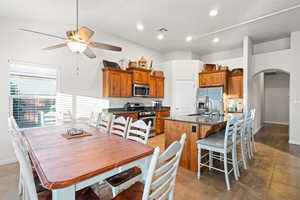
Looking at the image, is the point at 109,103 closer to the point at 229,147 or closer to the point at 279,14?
the point at 229,147

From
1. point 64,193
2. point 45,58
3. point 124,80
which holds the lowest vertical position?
point 64,193

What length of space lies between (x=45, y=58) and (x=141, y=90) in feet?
8.93

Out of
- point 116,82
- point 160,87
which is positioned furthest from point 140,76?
point 160,87

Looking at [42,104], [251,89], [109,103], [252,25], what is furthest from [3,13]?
[251,89]

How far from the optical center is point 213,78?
5266 millimetres

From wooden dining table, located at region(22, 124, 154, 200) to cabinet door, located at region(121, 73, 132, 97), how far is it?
2779 millimetres

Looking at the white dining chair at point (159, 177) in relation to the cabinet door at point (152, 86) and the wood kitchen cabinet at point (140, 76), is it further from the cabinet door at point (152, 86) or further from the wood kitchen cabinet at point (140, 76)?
the cabinet door at point (152, 86)

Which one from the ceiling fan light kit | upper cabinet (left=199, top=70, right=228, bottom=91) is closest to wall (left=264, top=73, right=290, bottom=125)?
upper cabinet (left=199, top=70, right=228, bottom=91)

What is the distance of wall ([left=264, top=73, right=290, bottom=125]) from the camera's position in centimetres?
718

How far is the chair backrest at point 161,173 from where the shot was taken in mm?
908

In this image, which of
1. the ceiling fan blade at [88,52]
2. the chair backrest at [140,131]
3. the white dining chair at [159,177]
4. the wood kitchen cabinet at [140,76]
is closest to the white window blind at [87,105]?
the wood kitchen cabinet at [140,76]

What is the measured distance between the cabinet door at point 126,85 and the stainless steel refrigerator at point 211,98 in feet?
8.28

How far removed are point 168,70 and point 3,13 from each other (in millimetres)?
4647

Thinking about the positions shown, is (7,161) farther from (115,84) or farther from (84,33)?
(84,33)
